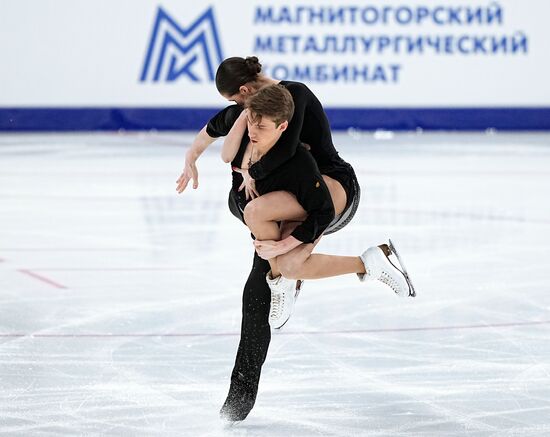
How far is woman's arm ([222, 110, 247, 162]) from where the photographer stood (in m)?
3.17

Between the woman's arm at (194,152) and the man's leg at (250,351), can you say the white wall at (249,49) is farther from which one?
the man's leg at (250,351)

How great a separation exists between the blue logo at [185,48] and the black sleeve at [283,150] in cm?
1147

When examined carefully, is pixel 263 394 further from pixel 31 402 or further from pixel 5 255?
pixel 5 255

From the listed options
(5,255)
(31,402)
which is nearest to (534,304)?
(31,402)

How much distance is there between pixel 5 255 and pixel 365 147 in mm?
7586

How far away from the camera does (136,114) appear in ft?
48.8

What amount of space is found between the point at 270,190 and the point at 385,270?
0.51 metres

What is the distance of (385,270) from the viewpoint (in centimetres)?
340

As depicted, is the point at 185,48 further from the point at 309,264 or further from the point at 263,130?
the point at 263,130

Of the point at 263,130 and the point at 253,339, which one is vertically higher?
the point at 263,130

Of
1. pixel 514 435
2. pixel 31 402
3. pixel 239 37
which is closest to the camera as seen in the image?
pixel 514 435

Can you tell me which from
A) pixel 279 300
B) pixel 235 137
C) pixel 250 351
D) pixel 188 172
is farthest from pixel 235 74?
pixel 250 351

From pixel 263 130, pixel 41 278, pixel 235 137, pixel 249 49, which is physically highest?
pixel 263 130

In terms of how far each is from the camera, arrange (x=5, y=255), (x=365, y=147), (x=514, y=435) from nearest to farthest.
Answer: (x=514, y=435) < (x=5, y=255) < (x=365, y=147)
